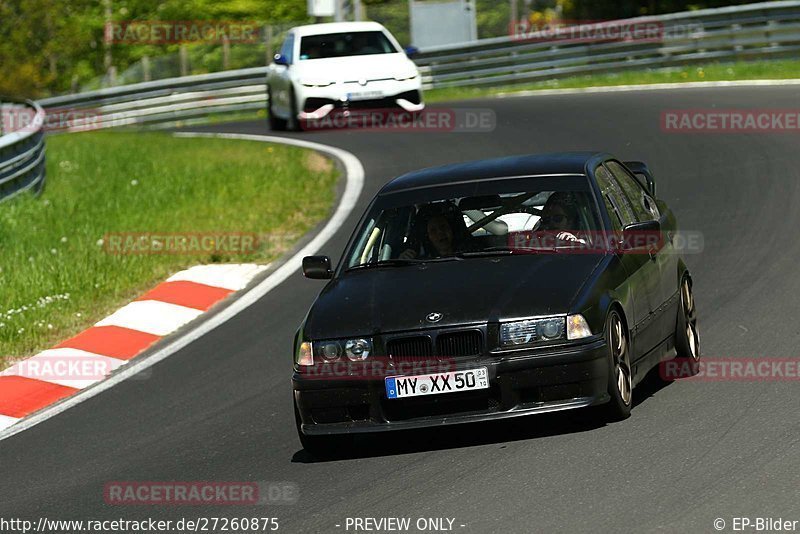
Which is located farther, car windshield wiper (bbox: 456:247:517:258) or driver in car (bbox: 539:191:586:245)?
driver in car (bbox: 539:191:586:245)

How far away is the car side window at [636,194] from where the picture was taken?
31.7 ft

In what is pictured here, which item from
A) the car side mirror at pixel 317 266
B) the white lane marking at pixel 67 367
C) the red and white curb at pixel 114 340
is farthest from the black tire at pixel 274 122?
the car side mirror at pixel 317 266

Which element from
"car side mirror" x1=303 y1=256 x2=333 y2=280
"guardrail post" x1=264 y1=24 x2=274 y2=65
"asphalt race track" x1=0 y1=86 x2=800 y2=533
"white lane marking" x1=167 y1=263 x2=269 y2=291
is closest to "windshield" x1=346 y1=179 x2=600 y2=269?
"car side mirror" x1=303 y1=256 x2=333 y2=280

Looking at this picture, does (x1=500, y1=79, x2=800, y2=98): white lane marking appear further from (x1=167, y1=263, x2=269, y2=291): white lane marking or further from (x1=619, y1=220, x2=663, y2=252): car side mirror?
(x1=619, y1=220, x2=663, y2=252): car side mirror

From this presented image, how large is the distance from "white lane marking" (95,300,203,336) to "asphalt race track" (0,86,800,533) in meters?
0.63

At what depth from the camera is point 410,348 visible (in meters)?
7.86

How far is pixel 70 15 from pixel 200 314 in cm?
6676

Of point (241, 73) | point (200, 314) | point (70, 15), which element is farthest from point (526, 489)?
point (70, 15)

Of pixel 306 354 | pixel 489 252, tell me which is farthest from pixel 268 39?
pixel 306 354

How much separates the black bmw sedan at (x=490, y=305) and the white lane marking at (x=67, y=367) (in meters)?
3.07

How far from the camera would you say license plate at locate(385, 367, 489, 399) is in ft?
25.3

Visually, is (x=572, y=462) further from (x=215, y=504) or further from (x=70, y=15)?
(x=70, y=15)

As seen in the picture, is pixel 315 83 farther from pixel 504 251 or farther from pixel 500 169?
pixel 504 251

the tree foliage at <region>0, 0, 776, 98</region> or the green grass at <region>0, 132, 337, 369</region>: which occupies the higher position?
the green grass at <region>0, 132, 337, 369</region>
